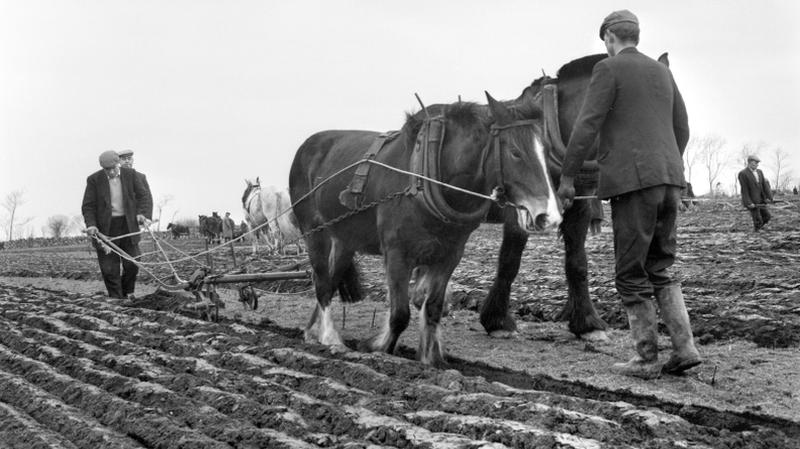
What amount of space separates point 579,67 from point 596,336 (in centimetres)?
207

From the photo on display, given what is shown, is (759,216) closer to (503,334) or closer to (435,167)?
(503,334)

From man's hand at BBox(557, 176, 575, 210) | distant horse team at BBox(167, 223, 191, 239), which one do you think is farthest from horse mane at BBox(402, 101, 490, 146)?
distant horse team at BBox(167, 223, 191, 239)

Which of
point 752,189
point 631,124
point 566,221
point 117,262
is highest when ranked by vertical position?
point 631,124

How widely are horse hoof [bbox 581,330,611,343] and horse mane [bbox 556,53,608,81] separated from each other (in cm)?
198

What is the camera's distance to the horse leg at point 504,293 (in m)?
7.01

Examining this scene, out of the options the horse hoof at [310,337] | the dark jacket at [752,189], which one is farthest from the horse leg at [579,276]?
the dark jacket at [752,189]

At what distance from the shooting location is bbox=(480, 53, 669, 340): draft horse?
621 cm

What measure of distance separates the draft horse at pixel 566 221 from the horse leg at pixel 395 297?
1057 millimetres

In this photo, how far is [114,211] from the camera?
9.89m

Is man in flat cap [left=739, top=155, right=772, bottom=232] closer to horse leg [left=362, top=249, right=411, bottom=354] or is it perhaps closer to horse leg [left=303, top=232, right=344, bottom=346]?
horse leg [left=303, top=232, right=344, bottom=346]

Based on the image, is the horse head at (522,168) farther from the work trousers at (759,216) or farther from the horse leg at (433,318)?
the work trousers at (759,216)

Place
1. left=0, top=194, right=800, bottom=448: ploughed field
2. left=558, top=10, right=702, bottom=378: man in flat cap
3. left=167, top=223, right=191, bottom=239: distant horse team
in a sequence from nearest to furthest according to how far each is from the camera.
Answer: left=0, top=194, right=800, bottom=448: ploughed field → left=558, top=10, right=702, bottom=378: man in flat cap → left=167, top=223, right=191, bottom=239: distant horse team

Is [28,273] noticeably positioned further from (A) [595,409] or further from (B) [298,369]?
(A) [595,409]

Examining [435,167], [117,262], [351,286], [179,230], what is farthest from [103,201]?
[179,230]
